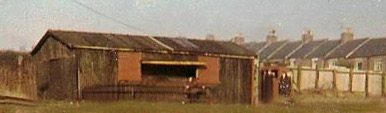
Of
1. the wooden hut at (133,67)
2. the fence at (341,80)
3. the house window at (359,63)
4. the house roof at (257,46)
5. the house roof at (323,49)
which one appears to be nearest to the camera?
the wooden hut at (133,67)

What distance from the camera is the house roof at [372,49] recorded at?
6600cm

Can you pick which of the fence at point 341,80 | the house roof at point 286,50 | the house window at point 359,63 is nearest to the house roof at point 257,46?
the house roof at point 286,50

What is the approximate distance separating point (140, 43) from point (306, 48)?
46745 mm

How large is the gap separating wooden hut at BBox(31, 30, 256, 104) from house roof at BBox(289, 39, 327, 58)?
40.8 m

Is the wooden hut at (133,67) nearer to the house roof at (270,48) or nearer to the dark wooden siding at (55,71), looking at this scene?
the dark wooden siding at (55,71)

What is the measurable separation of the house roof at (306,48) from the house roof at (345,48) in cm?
435

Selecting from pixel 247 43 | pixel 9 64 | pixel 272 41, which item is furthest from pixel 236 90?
pixel 247 43

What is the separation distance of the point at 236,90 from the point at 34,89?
1027cm

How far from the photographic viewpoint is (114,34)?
33844mm

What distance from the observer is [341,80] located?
45375 millimetres

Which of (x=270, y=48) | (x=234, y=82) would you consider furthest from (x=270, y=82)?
(x=270, y=48)

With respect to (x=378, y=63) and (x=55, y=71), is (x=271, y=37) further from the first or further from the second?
(x=55, y=71)

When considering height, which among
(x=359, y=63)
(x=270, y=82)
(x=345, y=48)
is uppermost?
(x=345, y=48)

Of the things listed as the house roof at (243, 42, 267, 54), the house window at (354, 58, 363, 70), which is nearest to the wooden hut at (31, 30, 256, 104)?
the house window at (354, 58, 363, 70)
